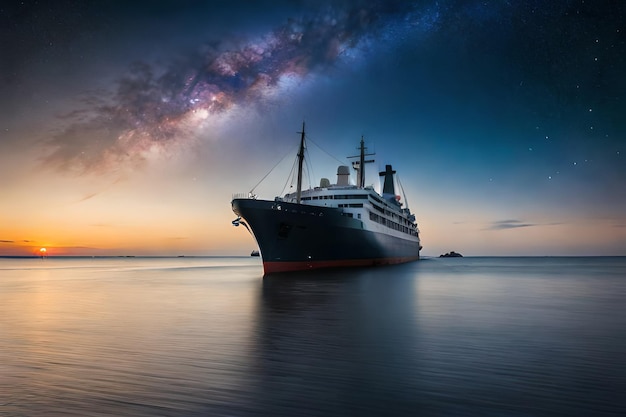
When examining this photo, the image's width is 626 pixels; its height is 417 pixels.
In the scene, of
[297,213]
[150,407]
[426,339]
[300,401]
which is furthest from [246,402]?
[297,213]

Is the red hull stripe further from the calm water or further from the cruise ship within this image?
the calm water

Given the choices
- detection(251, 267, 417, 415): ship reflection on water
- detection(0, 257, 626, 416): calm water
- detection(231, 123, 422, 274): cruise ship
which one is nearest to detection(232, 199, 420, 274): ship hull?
detection(231, 123, 422, 274): cruise ship

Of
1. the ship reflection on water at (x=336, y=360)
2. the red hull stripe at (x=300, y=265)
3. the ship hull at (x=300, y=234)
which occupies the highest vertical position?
the ship hull at (x=300, y=234)

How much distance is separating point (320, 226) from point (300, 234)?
9.04ft

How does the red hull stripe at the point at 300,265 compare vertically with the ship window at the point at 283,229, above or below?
below

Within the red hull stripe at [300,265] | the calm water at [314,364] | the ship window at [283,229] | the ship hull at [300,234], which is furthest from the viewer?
the red hull stripe at [300,265]

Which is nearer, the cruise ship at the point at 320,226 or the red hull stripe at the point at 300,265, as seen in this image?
the cruise ship at the point at 320,226

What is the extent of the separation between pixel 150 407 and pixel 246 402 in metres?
1.53

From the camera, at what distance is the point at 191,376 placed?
26.6 ft

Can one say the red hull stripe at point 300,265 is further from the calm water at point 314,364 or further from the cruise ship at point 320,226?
the calm water at point 314,364

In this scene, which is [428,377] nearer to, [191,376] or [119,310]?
[191,376]

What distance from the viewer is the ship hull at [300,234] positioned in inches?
1635

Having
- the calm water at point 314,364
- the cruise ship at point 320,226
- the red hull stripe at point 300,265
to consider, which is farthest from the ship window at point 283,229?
the calm water at point 314,364

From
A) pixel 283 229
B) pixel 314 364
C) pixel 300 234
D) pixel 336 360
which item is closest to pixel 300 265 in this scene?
pixel 300 234
